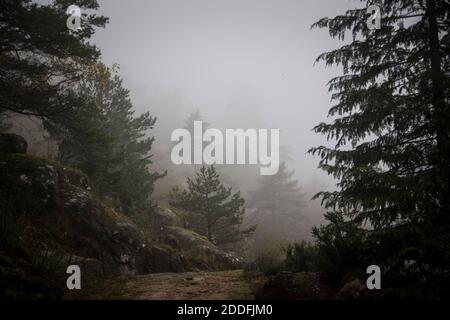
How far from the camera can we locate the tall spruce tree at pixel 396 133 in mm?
5539

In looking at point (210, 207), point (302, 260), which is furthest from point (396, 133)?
point (210, 207)

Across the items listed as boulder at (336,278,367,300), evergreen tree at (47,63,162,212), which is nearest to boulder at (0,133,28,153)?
evergreen tree at (47,63,162,212)

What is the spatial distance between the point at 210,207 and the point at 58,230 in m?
9.74

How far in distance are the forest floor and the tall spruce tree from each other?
6.32 feet

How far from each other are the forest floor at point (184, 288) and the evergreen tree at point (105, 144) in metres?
5.51

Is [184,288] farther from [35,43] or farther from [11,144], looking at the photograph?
[35,43]

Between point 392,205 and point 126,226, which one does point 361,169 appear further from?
point 126,226

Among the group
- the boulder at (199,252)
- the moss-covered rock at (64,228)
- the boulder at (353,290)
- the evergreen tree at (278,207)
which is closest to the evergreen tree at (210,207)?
the boulder at (199,252)

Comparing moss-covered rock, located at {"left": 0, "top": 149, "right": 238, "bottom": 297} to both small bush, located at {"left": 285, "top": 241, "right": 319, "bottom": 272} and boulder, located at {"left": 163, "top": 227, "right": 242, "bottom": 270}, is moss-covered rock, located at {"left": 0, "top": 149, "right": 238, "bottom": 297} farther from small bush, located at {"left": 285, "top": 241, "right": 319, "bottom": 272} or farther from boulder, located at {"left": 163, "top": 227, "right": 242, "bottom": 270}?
small bush, located at {"left": 285, "top": 241, "right": 319, "bottom": 272}

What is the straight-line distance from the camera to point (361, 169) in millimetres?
6039

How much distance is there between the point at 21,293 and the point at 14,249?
169 cm

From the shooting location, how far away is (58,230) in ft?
29.1

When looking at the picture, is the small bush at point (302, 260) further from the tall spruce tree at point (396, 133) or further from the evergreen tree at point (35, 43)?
the evergreen tree at point (35, 43)
